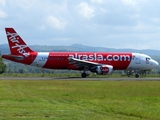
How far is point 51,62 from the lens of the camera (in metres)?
65.4

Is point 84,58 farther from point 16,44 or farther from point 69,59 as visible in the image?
point 16,44

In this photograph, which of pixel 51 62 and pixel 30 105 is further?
pixel 51 62

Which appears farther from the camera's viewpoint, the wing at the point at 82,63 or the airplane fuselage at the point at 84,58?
the airplane fuselage at the point at 84,58

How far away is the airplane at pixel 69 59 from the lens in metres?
64.4

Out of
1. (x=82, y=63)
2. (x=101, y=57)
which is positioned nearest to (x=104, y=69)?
(x=101, y=57)

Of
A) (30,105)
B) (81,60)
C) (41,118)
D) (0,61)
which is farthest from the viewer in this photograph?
(0,61)

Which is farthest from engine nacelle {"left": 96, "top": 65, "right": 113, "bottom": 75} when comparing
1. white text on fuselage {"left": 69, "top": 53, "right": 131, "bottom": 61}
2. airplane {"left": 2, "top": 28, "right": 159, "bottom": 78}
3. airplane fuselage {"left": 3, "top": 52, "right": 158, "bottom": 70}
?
white text on fuselage {"left": 69, "top": 53, "right": 131, "bottom": 61}

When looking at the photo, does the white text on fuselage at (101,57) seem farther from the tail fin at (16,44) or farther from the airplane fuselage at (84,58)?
the tail fin at (16,44)

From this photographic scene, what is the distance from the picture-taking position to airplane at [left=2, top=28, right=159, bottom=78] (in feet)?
211

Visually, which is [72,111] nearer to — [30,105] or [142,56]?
[30,105]

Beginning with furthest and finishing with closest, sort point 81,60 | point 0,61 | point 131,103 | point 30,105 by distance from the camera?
point 0,61, point 81,60, point 131,103, point 30,105

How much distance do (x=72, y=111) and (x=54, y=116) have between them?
5.93 feet

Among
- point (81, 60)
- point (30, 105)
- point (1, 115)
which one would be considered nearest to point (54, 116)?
point (1, 115)

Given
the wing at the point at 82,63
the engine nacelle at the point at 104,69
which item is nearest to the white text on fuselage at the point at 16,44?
the wing at the point at 82,63
